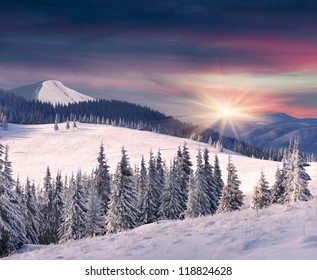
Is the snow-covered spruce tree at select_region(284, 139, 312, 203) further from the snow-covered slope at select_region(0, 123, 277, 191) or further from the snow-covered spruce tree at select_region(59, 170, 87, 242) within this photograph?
the snow-covered slope at select_region(0, 123, 277, 191)

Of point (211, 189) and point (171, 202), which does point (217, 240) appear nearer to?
point (171, 202)

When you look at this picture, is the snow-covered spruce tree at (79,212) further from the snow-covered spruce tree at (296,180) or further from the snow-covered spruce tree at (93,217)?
the snow-covered spruce tree at (296,180)

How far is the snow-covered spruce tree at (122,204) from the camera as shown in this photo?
42.8 m

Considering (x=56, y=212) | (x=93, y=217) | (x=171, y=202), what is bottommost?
(x=56, y=212)

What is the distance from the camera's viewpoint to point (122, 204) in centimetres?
4309

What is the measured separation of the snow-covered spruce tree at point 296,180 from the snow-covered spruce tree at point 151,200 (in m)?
16.7

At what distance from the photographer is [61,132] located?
195125mm

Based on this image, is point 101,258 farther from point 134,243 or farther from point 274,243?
point 274,243

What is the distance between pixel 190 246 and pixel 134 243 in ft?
8.76

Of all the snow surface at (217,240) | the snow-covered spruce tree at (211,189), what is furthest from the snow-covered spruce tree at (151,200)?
the snow surface at (217,240)

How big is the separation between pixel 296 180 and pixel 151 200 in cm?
1866

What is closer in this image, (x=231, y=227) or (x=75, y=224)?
(x=231, y=227)

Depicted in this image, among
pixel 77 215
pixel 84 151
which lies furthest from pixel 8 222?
pixel 84 151
